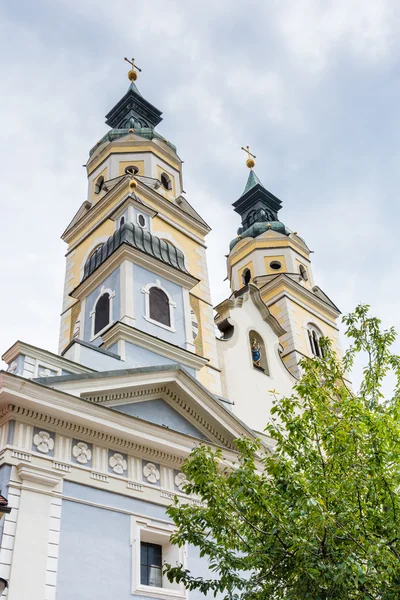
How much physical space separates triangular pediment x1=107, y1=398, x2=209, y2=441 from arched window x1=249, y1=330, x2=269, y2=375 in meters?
6.66

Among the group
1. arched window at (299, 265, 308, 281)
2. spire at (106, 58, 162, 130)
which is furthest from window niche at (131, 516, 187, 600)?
spire at (106, 58, 162, 130)

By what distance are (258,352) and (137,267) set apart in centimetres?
542

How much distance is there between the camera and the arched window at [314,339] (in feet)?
87.8

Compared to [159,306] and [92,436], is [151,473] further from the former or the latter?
[159,306]

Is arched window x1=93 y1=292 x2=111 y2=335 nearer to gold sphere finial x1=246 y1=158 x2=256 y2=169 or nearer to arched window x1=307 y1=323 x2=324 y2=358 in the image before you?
arched window x1=307 y1=323 x2=324 y2=358

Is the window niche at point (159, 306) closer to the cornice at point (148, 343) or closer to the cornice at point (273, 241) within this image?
the cornice at point (148, 343)

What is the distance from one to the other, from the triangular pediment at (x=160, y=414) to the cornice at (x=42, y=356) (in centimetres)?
103

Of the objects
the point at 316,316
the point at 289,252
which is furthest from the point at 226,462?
the point at 289,252

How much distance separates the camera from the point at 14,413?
38.1 feet

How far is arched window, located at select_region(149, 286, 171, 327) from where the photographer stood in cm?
1798

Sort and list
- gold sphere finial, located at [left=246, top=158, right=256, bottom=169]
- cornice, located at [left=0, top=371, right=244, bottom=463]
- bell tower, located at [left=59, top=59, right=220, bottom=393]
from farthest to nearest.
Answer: gold sphere finial, located at [left=246, top=158, right=256, bottom=169], bell tower, located at [left=59, top=59, right=220, bottom=393], cornice, located at [left=0, top=371, right=244, bottom=463]

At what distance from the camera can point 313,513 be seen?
833 centimetres

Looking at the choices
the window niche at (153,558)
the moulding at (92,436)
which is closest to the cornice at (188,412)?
the moulding at (92,436)

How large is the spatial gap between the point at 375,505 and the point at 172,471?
5.26 meters
